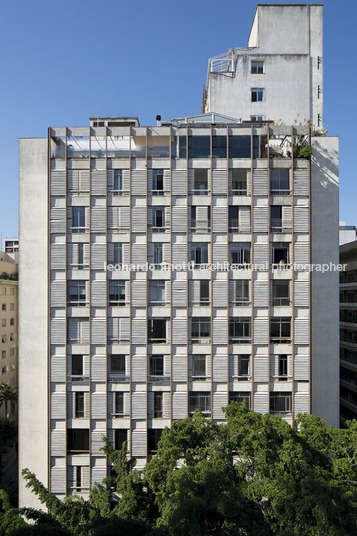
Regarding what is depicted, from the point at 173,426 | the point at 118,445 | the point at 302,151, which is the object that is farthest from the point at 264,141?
the point at 118,445

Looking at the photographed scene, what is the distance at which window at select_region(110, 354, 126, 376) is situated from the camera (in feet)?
97.6

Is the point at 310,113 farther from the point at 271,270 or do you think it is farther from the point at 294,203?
the point at 271,270

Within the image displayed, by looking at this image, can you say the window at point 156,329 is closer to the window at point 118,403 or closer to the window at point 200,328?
the window at point 200,328

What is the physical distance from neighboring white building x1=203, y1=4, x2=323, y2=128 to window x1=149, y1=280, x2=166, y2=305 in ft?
75.0

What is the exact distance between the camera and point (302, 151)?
29.4 metres

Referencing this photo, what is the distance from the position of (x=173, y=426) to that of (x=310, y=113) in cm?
3607

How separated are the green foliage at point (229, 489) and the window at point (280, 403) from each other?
14.3 feet

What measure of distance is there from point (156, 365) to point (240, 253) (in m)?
11.5

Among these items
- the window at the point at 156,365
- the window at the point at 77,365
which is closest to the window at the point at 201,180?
the window at the point at 156,365

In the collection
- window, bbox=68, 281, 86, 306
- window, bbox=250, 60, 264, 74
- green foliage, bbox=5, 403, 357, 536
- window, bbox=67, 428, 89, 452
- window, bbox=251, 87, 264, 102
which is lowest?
window, bbox=67, 428, 89, 452

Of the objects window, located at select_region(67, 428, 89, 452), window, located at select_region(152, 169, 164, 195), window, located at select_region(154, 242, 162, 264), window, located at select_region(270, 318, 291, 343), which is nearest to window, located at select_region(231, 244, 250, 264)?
window, located at select_region(270, 318, 291, 343)

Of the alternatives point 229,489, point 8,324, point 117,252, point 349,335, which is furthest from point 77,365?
point 349,335

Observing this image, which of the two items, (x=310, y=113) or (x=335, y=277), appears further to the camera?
(x=310, y=113)

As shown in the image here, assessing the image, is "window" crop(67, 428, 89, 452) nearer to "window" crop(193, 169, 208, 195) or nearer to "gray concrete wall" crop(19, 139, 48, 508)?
"gray concrete wall" crop(19, 139, 48, 508)
